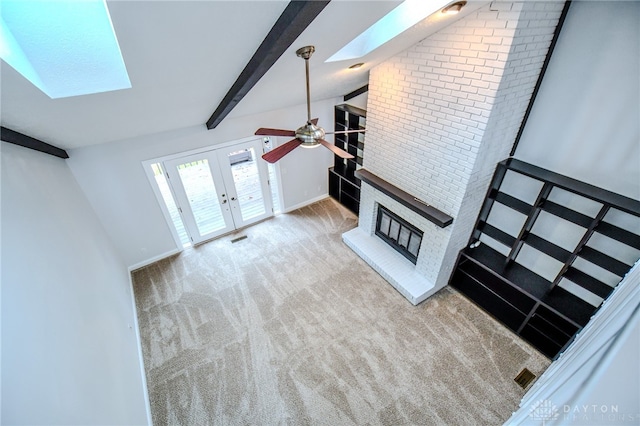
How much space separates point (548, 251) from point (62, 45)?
457cm

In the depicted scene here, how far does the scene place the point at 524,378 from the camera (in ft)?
10.3

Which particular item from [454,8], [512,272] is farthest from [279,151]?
[512,272]

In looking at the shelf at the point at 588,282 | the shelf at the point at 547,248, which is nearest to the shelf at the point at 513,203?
the shelf at the point at 547,248

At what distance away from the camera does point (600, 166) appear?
2621mm

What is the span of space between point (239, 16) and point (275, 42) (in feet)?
0.87

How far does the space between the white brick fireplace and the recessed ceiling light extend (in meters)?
0.33

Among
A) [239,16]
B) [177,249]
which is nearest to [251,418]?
[177,249]

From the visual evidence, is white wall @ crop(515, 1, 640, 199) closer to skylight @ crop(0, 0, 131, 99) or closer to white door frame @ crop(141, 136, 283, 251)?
skylight @ crop(0, 0, 131, 99)

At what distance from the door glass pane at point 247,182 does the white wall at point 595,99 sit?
425 centimetres

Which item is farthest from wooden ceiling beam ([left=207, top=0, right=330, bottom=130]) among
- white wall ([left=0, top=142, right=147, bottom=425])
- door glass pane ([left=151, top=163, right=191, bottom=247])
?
door glass pane ([left=151, top=163, right=191, bottom=247])

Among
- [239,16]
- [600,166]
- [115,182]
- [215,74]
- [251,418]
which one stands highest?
[239,16]

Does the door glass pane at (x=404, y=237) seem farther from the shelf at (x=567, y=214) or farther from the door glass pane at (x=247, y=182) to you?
the door glass pane at (x=247, y=182)

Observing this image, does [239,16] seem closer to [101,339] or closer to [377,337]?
[101,339]

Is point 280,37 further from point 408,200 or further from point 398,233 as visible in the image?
point 398,233
